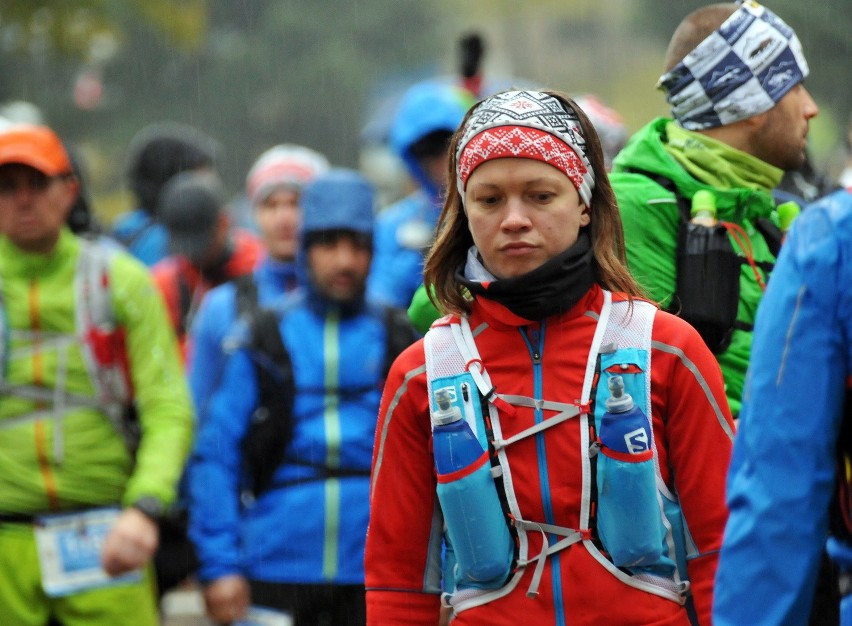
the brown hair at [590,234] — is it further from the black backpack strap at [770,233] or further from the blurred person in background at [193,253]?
the blurred person in background at [193,253]

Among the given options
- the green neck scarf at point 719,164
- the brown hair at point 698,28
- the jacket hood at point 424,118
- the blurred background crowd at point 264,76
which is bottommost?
the green neck scarf at point 719,164

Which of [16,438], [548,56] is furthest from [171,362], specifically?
[548,56]

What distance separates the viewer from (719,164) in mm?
5016

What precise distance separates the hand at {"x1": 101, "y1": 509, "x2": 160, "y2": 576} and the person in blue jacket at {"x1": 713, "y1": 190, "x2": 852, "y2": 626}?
377cm

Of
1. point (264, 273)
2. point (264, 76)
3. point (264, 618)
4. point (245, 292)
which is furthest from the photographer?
point (264, 76)

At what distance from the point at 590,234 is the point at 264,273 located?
4.61 metres

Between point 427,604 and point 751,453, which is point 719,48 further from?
point 751,453

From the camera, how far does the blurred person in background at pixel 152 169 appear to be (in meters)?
10.4

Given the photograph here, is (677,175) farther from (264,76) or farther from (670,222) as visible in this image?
(264,76)

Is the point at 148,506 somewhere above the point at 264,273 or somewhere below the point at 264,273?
below

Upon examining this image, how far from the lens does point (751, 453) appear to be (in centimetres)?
297

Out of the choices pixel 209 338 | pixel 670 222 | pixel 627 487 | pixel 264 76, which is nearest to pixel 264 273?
pixel 209 338

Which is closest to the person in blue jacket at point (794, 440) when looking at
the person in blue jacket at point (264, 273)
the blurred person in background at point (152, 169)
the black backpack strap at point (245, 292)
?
the person in blue jacket at point (264, 273)

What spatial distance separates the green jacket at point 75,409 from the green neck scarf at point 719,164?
7.91 ft
